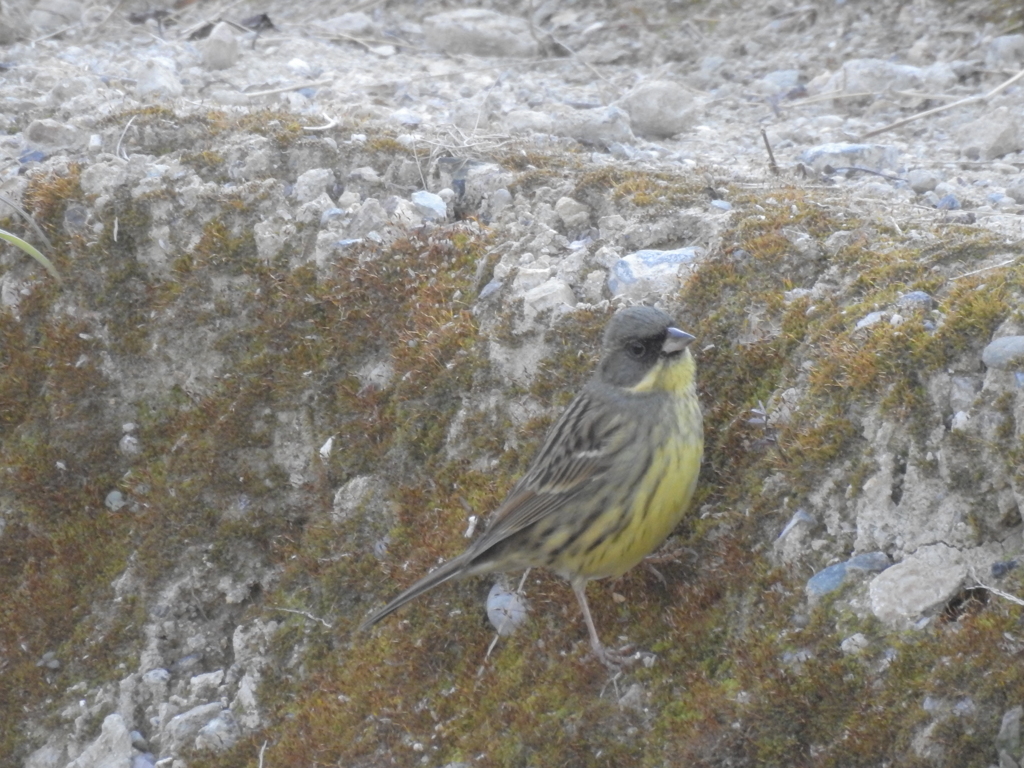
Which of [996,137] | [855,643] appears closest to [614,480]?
[855,643]

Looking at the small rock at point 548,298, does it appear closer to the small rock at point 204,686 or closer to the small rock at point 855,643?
the small rock at point 855,643

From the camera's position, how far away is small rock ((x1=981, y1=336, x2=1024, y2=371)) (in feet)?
13.7

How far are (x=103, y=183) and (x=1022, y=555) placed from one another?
18.4 ft

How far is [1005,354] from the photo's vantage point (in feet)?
13.8

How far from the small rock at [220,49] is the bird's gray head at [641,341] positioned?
5746mm

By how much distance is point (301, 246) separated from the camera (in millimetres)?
6703

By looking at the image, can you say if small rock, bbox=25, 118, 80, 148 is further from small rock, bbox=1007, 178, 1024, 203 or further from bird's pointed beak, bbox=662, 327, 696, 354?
small rock, bbox=1007, 178, 1024, 203

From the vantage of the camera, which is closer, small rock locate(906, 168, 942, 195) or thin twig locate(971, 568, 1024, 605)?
thin twig locate(971, 568, 1024, 605)

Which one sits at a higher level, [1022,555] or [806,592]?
[1022,555]

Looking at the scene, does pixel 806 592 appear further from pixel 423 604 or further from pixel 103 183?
pixel 103 183

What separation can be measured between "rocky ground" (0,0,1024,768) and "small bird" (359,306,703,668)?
0.28 m

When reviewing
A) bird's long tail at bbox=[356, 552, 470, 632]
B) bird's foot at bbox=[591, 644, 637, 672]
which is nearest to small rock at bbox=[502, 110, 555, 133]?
bird's long tail at bbox=[356, 552, 470, 632]

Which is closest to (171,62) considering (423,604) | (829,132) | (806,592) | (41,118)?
(41,118)

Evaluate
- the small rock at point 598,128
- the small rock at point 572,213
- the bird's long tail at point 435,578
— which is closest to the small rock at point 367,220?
the small rock at point 572,213
